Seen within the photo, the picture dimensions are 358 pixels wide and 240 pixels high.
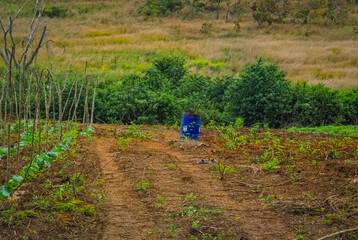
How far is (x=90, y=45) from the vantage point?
37594mm

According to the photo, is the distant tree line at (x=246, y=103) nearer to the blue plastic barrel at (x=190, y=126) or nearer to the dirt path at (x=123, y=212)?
the blue plastic barrel at (x=190, y=126)

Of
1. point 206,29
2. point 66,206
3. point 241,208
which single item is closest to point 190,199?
point 241,208

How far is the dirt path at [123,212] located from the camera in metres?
4.76

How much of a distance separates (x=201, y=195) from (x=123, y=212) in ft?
3.42

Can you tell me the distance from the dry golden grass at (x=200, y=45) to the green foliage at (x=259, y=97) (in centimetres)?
1026

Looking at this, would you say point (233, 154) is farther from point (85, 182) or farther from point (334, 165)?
point (85, 182)

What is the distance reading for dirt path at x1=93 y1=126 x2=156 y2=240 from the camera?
4758mm

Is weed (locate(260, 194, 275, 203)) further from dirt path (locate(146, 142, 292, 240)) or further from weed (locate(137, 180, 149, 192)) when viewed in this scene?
weed (locate(137, 180, 149, 192))

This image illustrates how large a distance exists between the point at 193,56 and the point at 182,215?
1201 inches

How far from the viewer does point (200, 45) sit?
39.1m

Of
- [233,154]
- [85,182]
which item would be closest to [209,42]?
[233,154]

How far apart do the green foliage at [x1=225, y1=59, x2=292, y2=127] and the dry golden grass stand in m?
10.3

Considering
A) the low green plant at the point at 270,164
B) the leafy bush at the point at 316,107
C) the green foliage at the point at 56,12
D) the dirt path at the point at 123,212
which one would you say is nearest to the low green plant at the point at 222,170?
the low green plant at the point at 270,164

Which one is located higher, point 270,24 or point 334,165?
point 334,165
